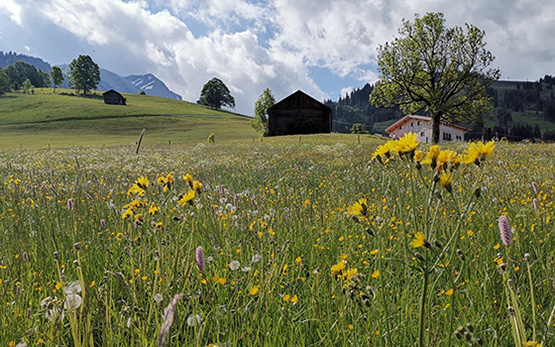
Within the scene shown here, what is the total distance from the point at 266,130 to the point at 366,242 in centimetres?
6645

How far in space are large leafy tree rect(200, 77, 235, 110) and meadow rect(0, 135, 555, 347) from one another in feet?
437

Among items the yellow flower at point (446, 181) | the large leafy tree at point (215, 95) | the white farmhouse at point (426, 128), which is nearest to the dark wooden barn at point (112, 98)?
the large leafy tree at point (215, 95)

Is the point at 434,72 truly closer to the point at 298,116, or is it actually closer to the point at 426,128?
the point at 298,116


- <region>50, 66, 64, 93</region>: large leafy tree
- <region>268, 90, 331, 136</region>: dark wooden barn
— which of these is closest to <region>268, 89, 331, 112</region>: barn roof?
<region>268, 90, 331, 136</region>: dark wooden barn

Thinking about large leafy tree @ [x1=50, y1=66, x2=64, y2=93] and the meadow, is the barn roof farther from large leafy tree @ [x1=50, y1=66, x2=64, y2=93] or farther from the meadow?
large leafy tree @ [x1=50, y1=66, x2=64, y2=93]

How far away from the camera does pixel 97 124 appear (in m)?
78.0

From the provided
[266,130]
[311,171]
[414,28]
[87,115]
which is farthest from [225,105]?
[311,171]

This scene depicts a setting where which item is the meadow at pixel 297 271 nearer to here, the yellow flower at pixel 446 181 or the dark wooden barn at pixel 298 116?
the yellow flower at pixel 446 181

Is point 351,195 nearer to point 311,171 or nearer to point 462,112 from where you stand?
point 311,171

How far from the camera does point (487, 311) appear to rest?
2135 mm

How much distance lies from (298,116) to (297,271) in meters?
62.6

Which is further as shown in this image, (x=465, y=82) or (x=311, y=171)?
(x=465, y=82)

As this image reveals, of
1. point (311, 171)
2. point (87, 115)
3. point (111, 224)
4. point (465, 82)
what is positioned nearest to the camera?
point (111, 224)

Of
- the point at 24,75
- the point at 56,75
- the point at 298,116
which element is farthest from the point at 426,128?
the point at 24,75
